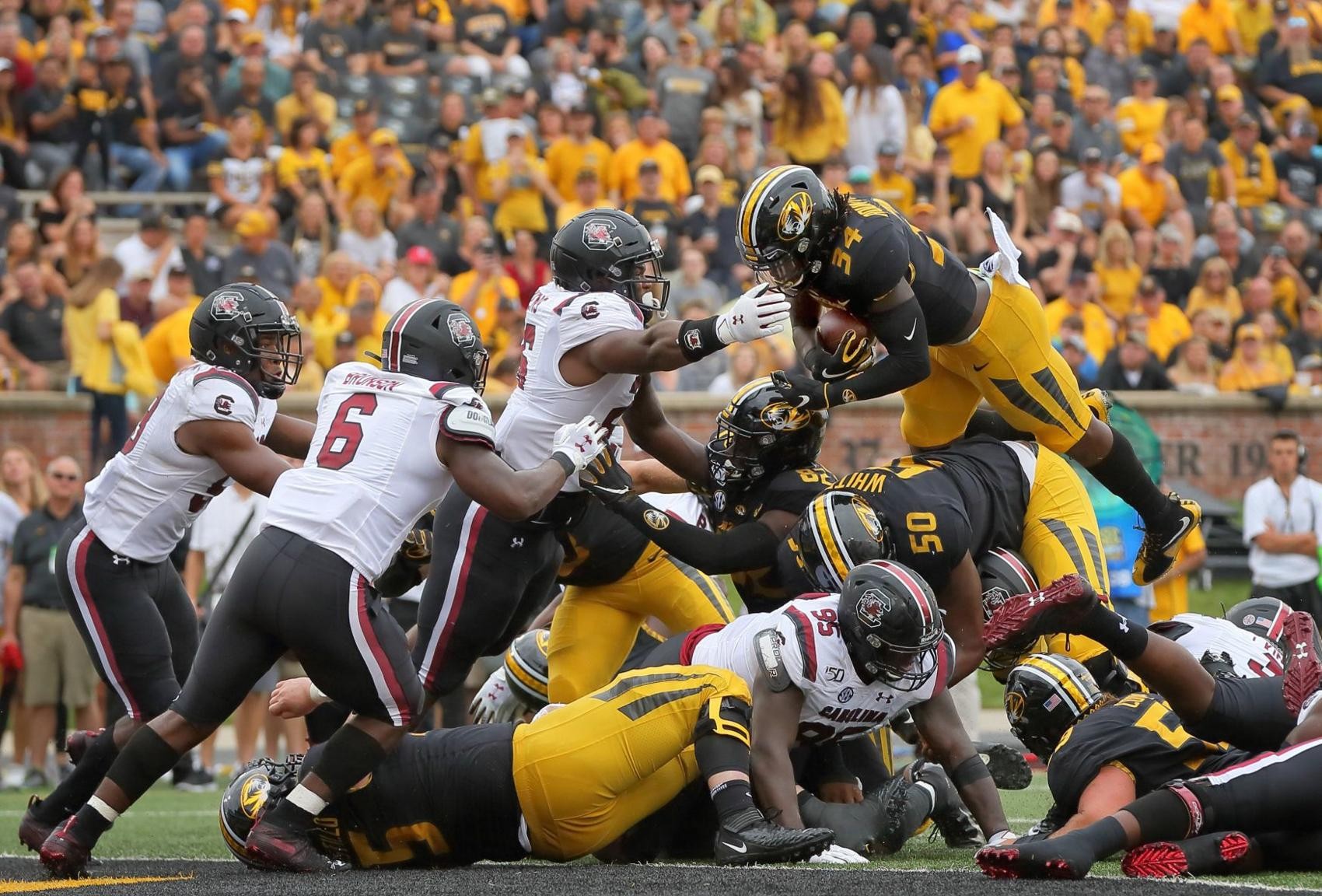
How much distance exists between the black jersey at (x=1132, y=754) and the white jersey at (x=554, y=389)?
1.98 metres

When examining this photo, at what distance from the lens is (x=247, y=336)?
659cm

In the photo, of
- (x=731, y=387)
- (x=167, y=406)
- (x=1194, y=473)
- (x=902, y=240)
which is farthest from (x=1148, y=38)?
(x=167, y=406)

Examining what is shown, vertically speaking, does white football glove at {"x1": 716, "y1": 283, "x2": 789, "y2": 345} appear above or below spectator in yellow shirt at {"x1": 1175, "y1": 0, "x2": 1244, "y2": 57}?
above

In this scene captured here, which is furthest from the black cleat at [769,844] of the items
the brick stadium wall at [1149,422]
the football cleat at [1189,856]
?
the brick stadium wall at [1149,422]

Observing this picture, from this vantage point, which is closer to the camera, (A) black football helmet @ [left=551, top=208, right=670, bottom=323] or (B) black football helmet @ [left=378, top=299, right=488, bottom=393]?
(B) black football helmet @ [left=378, top=299, right=488, bottom=393]

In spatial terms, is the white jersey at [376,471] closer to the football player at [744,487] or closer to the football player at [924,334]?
the football player at [744,487]

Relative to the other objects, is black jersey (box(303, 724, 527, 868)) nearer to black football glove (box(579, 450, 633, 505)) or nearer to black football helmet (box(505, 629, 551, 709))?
black football glove (box(579, 450, 633, 505))

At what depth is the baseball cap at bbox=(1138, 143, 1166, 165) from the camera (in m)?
15.8

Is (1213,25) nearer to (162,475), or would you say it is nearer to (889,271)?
(889,271)

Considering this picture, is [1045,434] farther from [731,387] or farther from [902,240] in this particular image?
[731,387]

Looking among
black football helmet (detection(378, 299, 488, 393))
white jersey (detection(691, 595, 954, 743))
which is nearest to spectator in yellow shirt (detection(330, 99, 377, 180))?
black football helmet (detection(378, 299, 488, 393))

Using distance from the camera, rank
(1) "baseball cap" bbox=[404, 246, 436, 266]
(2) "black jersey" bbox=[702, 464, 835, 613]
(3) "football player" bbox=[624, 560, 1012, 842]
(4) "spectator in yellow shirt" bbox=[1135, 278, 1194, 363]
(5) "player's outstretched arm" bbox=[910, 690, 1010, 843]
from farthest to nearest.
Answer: (4) "spectator in yellow shirt" bbox=[1135, 278, 1194, 363], (1) "baseball cap" bbox=[404, 246, 436, 266], (2) "black jersey" bbox=[702, 464, 835, 613], (5) "player's outstretched arm" bbox=[910, 690, 1010, 843], (3) "football player" bbox=[624, 560, 1012, 842]

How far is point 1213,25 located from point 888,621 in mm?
14337

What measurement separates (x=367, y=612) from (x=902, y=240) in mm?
2283
